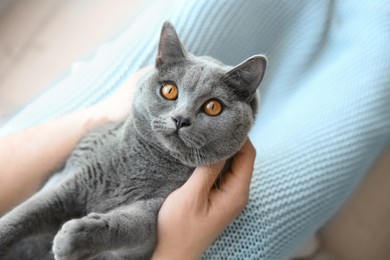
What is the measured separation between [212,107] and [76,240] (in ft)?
1.22

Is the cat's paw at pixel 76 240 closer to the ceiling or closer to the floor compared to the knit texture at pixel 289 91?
Result: closer to the floor

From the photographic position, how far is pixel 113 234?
806mm

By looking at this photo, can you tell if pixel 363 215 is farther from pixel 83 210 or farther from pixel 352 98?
pixel 83 210

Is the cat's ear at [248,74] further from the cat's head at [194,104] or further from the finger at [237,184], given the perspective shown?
the finger at [237,184]

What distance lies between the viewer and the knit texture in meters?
1.18

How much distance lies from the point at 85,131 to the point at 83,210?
265 mm

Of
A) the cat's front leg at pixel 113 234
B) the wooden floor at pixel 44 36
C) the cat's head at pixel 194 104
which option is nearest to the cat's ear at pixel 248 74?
the cat's head at pixel 194 104

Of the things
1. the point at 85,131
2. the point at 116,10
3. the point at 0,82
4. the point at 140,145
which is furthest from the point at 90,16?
the point at 140,145

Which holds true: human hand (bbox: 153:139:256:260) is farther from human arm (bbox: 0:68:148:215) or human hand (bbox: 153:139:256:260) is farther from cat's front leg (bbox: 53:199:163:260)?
human arm (bbox: 0:68:148:215)

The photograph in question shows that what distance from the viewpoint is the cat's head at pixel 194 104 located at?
86 cm

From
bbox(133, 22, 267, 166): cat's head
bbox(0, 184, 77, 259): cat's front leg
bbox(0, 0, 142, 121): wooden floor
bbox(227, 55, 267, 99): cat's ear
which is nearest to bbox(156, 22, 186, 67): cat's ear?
bbox(133, 22, 267, 166): cat's head

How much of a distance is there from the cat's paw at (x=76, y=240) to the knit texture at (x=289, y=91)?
442 millimetres

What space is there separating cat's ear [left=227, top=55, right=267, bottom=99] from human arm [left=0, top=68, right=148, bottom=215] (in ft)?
1.21

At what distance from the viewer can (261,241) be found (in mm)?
1131
